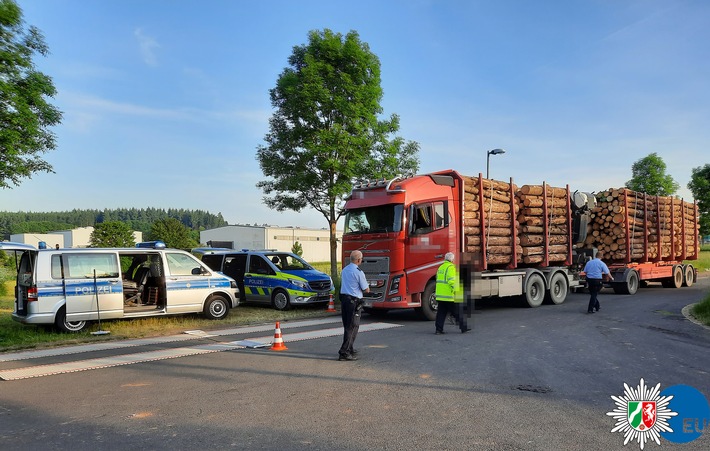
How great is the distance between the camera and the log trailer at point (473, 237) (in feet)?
39.6

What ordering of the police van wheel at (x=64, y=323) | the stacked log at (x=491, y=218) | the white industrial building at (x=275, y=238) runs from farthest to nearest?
the white industrial building at (x=275, y=238) < the stacked log at (x=491, y=218) < the police van wheel at (x=64, y=323)

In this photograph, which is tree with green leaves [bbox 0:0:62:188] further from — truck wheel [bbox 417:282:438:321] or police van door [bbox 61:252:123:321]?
truck wheel [bbox 417:282:438:321]

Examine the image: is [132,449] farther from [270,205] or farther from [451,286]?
[270,205]

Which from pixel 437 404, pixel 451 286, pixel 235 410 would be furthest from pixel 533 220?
pixel 235 410

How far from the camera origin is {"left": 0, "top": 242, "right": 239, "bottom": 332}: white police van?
10.3 metres

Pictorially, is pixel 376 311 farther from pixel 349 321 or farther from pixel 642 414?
pixel 642 414

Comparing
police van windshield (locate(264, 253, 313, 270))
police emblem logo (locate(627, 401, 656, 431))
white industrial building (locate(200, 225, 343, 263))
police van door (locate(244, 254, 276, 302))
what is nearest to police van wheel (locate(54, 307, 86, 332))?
police van door (locate(244, 254, 276, 302))

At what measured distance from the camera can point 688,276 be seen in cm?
2344

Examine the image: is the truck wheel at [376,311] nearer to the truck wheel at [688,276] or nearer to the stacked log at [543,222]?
the stacked log at [543,222]

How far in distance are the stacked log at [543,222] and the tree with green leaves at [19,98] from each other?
516 inches

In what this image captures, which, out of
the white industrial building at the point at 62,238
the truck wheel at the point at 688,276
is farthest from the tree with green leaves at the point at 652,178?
the white industrial building at the point at 62,238

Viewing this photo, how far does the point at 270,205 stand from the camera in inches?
773

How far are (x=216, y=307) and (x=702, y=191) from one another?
59670 millimetres

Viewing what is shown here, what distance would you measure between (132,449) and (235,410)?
125cm
